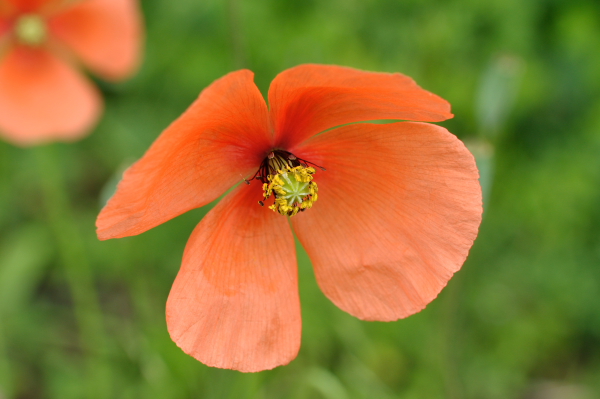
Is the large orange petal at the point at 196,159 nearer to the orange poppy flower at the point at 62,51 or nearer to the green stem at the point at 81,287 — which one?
the green stem at the point at 81,287

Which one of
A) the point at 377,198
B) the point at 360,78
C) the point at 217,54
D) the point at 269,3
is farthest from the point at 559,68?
the point at 360,78

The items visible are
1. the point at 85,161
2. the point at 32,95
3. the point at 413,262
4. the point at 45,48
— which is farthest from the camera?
the point at 85,161

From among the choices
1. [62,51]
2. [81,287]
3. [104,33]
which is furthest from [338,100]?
[62,51]

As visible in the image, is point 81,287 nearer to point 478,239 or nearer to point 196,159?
point 196,159

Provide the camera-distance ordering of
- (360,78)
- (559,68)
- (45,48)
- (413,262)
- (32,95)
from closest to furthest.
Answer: (360,78), (413,262), (32,95), (45,48), (559,68)

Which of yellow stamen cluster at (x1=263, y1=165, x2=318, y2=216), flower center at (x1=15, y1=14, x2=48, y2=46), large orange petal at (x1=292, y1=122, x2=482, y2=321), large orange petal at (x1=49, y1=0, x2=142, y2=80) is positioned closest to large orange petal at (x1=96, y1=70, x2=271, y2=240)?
yellow stamen cluster at (x1=263, y1=165, x2=318, y2=216)

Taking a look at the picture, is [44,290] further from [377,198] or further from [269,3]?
[377,198]

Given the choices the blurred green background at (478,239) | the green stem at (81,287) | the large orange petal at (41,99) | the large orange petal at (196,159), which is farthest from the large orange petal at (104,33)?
the large orange petal at (196,159)
